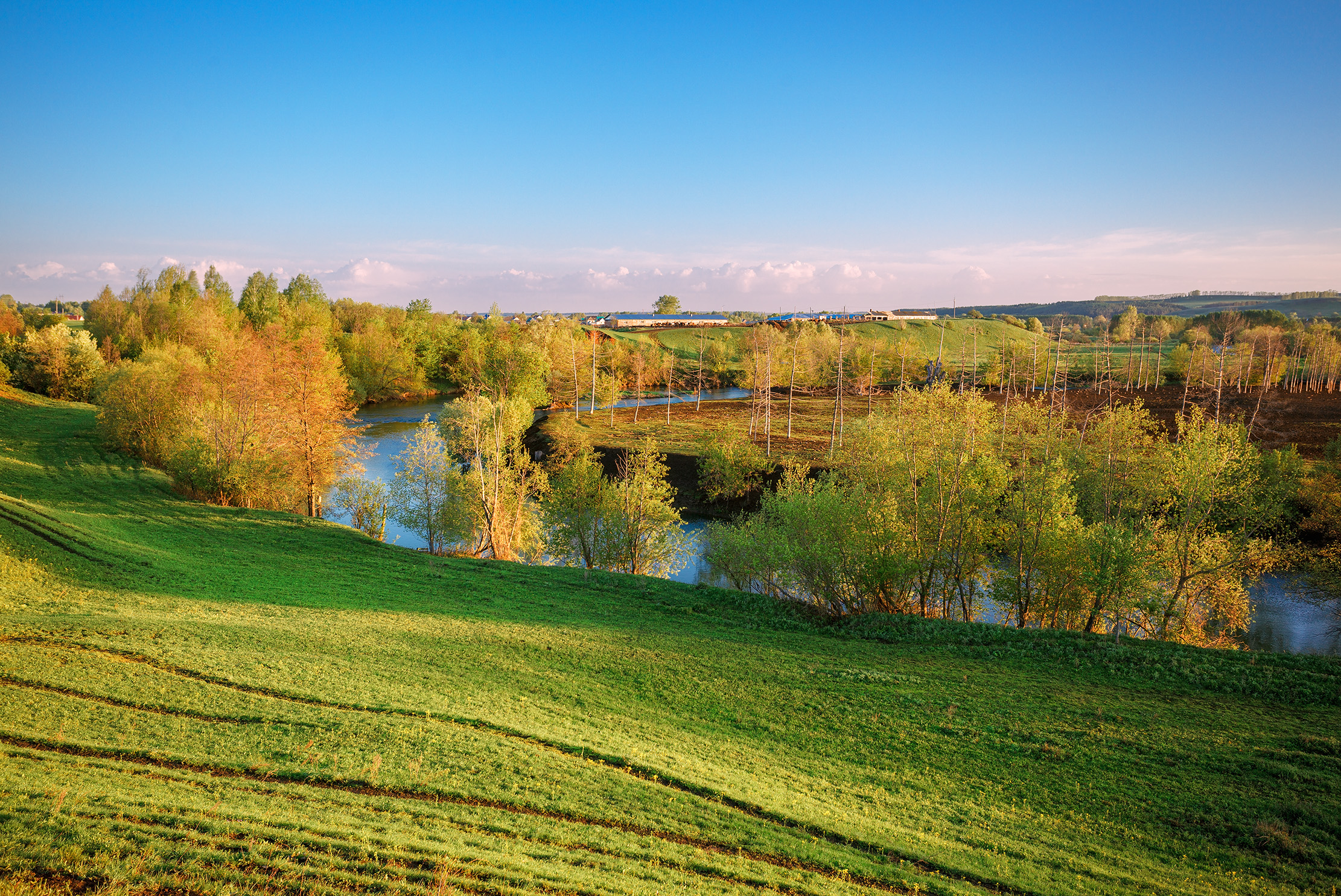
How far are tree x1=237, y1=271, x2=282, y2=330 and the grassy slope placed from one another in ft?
362

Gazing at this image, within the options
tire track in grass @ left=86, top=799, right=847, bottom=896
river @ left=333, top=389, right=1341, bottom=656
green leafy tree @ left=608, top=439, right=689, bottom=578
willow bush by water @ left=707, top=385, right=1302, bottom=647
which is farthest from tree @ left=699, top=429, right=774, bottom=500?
tire track in grass @ left=86, top=799, right=847, bottom=896

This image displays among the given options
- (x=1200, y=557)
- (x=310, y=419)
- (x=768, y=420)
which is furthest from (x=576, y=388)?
(x=1200, y=557)

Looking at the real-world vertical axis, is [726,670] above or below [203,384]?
below

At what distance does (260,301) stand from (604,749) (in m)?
149

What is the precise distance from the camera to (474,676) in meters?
23.3

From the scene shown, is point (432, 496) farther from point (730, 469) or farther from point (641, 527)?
point (730, 469)

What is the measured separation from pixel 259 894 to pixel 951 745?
1871cm

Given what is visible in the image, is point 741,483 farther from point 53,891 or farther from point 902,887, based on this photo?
point 53,891

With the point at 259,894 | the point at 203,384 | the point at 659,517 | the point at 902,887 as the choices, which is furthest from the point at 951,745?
the point at 203,384

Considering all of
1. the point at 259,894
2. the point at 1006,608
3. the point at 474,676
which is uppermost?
the point at 259,894

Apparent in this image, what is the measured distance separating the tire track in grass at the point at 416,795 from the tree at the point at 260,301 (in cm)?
12808

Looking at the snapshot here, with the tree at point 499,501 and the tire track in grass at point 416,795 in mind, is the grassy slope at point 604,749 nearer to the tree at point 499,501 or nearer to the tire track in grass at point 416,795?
the tire track in grass at point 416,795

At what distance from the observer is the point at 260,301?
136 meters

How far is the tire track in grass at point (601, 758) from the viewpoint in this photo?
14367 mm
